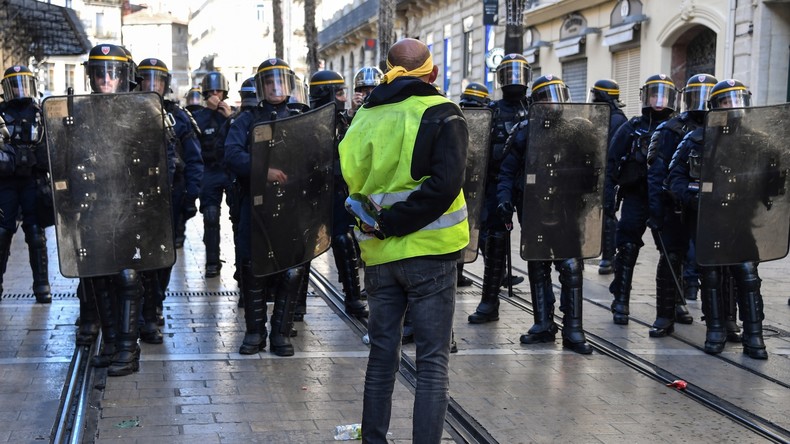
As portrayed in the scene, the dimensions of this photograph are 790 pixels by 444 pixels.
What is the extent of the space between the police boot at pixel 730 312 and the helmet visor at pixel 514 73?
6.63 feet

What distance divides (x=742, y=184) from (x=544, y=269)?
139cm

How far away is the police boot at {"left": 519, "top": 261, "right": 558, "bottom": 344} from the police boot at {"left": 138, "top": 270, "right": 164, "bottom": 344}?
2411mm

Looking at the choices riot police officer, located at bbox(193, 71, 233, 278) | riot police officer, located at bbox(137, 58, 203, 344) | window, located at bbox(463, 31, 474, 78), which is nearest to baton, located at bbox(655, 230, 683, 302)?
riot police officer, located at bbox(137, 58, 203, 344)

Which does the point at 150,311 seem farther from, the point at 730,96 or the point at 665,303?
the point at 730,96

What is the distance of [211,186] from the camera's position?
11148 millimetres

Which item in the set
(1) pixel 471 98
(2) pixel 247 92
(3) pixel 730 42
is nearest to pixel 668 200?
(1) pixel 471 98

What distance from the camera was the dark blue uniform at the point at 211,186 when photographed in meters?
10.9

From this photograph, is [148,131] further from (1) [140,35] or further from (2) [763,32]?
(1) [140,35]

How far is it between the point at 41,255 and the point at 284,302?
10.1 ft

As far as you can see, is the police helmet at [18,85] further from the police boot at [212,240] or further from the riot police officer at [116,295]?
the police boot at [212,240]

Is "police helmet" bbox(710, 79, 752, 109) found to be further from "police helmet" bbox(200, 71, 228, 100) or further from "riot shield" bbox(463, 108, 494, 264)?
"police helmet" bbox(200, 71, 228, 100)

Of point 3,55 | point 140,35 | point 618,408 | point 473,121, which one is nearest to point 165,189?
point 473,121

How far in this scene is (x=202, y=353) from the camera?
6.83 metres

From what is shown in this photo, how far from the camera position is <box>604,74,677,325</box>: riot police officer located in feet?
25.9
